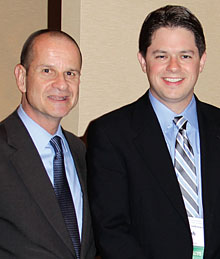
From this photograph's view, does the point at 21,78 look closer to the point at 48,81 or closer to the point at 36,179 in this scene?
the point at 48,81

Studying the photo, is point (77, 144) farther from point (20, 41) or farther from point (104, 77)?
point (20, 41)

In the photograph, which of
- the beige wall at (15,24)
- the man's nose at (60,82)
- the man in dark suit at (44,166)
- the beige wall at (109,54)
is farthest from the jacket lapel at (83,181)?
the beige wall at (15,24)

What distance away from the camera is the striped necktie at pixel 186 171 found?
1.79 meters

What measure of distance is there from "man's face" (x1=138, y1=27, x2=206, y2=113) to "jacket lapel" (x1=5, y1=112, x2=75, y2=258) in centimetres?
60

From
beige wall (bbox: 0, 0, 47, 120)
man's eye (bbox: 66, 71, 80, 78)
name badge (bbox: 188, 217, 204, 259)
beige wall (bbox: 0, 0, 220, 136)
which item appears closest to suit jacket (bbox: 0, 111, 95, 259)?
man's eye (bbox: 66, 71, 80, 78)

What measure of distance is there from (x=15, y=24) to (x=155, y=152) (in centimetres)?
195

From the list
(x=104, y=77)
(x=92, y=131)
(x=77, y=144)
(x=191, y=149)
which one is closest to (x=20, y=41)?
(x=104, y=77)

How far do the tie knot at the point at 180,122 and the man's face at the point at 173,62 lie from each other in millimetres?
88

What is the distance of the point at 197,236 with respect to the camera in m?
1.75

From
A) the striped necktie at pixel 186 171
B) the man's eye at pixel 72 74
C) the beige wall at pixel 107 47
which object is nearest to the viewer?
the striped necktie at pixel 186 171

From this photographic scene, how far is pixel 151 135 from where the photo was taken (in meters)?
1.86

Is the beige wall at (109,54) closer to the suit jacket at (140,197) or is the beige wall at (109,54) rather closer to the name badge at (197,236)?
the suit jacket at (140,197)

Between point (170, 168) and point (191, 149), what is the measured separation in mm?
156

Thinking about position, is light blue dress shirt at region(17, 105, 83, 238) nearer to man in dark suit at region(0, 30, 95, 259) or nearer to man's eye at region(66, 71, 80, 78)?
man in dark suit at region(0, 30, 95, 259)
